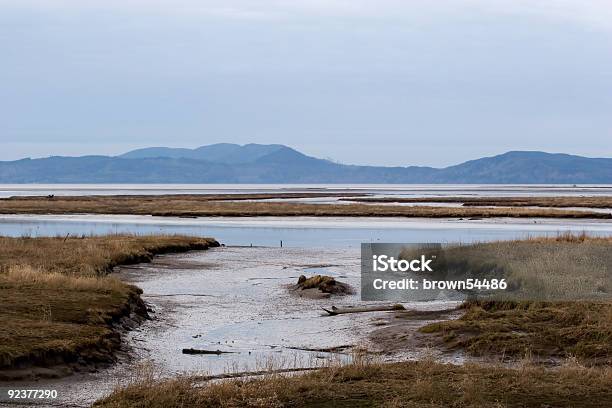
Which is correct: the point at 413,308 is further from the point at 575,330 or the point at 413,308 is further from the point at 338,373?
the point at 338,373

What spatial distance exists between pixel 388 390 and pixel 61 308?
10.1 meters

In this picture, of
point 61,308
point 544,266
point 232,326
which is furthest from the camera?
point 544,266

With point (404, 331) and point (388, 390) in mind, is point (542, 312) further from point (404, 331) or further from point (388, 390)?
point (388, 390)

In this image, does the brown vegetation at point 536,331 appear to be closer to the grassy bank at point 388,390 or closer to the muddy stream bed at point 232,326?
the muddy stream bed at point 232,326

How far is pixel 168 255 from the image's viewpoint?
43344 mm

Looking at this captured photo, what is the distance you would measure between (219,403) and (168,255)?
3054cm

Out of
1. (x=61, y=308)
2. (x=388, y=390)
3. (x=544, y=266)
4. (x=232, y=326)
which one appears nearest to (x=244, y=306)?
(x=232, y=326)

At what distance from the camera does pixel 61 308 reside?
2114 cm

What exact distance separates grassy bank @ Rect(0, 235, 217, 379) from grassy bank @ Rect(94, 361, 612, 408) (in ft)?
10.1

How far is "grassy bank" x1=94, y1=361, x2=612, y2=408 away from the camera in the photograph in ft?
43.6

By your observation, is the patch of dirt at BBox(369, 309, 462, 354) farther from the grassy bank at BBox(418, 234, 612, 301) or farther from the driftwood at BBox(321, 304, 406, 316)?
the grassy bank at BBox(418, 234, 612, 301)

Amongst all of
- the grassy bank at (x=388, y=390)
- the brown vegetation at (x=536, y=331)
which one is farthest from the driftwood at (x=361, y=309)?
the grassy bank at (x=388, y=390)

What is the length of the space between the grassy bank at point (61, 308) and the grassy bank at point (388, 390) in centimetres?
307

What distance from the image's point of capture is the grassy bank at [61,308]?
54.6 ft
